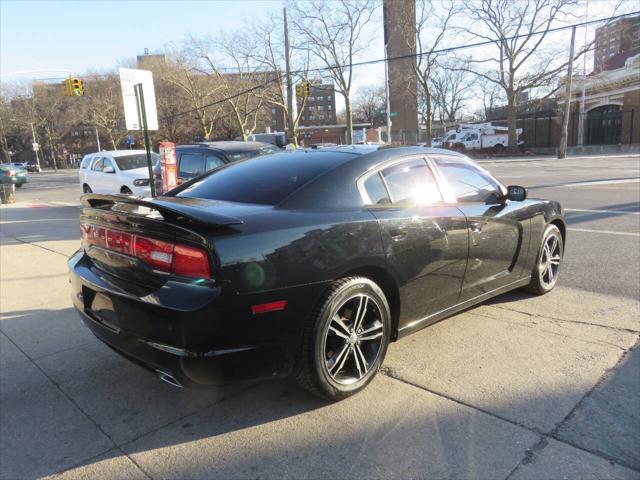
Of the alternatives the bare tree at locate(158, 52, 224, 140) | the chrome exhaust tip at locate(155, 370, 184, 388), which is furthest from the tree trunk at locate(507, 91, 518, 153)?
the chrome exhaust tip at locate(155, 370, 184, 388)

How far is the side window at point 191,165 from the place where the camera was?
9.94 m

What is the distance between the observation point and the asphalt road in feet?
7.88

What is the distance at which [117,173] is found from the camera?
510 inches

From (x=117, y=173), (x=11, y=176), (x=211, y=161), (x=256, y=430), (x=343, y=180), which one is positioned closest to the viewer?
(x=256, y=430)

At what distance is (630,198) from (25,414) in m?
12.9

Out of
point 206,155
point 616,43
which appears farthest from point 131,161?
point 616,43

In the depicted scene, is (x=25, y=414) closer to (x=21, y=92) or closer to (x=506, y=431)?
(x=506, y=431)

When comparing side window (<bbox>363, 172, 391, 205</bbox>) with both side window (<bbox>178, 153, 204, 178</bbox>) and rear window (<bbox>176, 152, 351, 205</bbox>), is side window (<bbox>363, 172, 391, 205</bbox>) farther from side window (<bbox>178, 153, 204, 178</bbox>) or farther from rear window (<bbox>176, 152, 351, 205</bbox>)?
side window (<bbox>178, 153, 204, 178</bbox>)

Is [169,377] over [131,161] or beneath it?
beneath

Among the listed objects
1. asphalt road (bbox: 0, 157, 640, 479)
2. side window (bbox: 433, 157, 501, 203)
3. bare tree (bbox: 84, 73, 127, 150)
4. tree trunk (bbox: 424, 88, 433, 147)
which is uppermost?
bare tree (bbox: 84, 73, 127, 150)

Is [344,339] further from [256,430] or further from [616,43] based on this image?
[616,43]

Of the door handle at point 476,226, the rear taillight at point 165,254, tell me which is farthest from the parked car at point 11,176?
the door handle at point 476,226

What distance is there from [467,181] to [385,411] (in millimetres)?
2124

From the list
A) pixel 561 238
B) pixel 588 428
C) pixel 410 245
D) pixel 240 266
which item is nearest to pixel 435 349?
pixel 410 245
